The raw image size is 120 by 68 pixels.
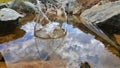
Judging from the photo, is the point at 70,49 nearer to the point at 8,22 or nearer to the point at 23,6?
the point at 8,22

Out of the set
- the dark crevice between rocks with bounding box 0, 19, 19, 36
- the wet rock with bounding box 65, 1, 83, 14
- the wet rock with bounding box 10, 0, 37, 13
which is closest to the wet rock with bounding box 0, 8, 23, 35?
the dark crevice between rocks with bounding box 0, 19, 19, 36

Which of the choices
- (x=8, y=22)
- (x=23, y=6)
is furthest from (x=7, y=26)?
(x=23, y=6)

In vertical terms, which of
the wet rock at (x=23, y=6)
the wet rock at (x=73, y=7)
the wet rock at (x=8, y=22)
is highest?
the wet rock at (x=8, y=22)

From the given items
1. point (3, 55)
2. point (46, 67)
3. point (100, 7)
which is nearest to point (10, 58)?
point (3, 55)

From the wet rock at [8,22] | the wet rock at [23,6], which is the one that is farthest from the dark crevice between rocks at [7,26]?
the wet rock at [23,6]

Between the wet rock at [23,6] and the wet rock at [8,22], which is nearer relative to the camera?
the wet rock at [8,22]

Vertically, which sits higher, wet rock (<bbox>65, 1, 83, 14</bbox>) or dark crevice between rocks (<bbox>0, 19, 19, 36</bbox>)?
dark crevice between rocks (<bbox>0, 19, 19, 36</bbox>)

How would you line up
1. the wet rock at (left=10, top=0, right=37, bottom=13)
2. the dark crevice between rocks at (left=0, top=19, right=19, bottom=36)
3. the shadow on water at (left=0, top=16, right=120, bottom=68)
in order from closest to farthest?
→ the shadow on water at (left=0, top=16, right=120, bottom=68) → the dark crevice between rocks at (left=0, top=19, right=19, bottom=36) → the wet rock at (left=10, top=0, right=37, bottom=13)

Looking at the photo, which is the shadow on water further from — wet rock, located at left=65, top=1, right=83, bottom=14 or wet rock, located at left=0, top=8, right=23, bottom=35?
wet rock, located at left=65, top=1, right=83, bottom=14

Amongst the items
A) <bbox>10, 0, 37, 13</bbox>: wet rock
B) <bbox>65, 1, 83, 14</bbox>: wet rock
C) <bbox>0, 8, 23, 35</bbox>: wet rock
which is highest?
<bbox>0, 8, 23, 35</bbox>: wet rock

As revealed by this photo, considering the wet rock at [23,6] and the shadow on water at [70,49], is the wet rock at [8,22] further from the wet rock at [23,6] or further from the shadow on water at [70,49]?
the wet rock at [23,6]
